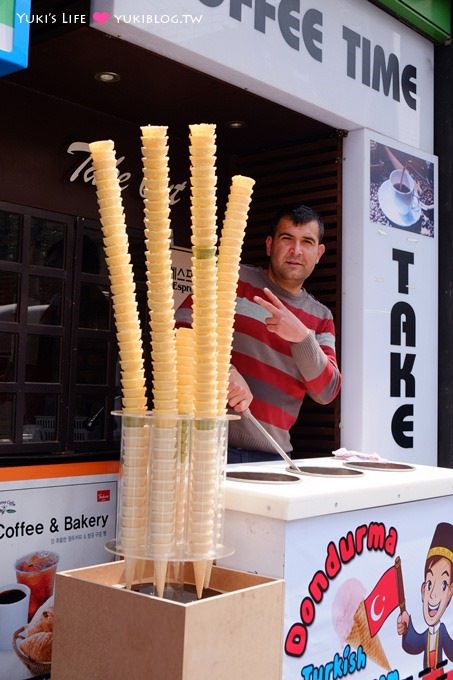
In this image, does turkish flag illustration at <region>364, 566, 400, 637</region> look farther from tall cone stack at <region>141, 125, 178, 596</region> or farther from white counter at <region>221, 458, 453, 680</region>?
tall cone stack at <region>141, 125, 178, 596</region>

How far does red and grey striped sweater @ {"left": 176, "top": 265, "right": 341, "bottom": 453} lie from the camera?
10.9 feet

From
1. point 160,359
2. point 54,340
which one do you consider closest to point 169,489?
point 160,359

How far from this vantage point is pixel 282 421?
11.3 ft

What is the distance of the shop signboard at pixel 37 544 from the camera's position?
2.86 m

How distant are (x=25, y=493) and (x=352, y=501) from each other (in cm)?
134

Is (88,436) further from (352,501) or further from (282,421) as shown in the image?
(352,501)

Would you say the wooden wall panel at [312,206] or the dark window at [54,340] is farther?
the wooden wall panel at [312,206]

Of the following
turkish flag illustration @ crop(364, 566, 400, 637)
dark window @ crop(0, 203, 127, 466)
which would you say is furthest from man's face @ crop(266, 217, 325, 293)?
turkish flag illustration @ crop(364, 566, 400, 637)

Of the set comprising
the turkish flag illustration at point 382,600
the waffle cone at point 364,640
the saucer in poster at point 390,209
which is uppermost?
the saucer in poster at point 390,209

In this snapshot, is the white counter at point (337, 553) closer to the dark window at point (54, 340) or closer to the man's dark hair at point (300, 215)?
the dark window at point (54, 340)

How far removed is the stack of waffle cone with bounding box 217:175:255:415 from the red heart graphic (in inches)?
40.0

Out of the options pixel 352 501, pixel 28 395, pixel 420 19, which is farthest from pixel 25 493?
pixel 420 19

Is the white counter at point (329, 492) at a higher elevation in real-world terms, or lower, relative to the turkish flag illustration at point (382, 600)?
higher

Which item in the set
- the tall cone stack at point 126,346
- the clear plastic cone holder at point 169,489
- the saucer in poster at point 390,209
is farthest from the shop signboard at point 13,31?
the saucer in poster at point 390,209
